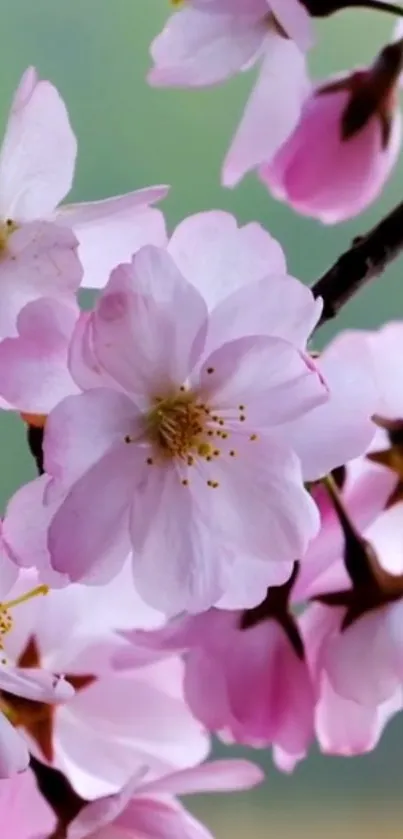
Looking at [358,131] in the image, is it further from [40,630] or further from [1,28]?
[1,28]

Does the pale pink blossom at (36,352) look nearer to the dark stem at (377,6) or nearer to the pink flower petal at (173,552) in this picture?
the pink flower petal at (173,552)

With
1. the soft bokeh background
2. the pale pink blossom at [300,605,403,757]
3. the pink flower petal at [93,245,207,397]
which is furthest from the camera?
the soft bokeh background

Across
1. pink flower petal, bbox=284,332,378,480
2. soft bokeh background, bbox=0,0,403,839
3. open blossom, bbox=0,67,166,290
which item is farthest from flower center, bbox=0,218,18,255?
soft bokeh background, bbox=0,0,403,839

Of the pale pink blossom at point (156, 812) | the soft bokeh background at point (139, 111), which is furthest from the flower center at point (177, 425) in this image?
the soft bokeh background at point (139, 111)

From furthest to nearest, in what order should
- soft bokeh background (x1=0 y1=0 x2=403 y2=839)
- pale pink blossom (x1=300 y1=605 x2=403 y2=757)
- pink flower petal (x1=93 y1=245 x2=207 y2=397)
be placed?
soft bokeh background (x1=0 y1=0 x2=403 y2=839)
pale pink blossom (x1=300 y1=605 x2=403 y2=757)
pink flower petal (x1=93 y1=245 x2=207 y2=397)

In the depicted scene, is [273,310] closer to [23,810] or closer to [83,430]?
[83,430]

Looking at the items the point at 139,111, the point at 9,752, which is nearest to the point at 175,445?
the point at 9,752

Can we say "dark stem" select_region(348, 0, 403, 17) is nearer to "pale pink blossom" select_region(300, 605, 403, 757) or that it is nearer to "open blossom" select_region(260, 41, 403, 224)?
"open blossom" select_region(260, 41, 403, 224)
